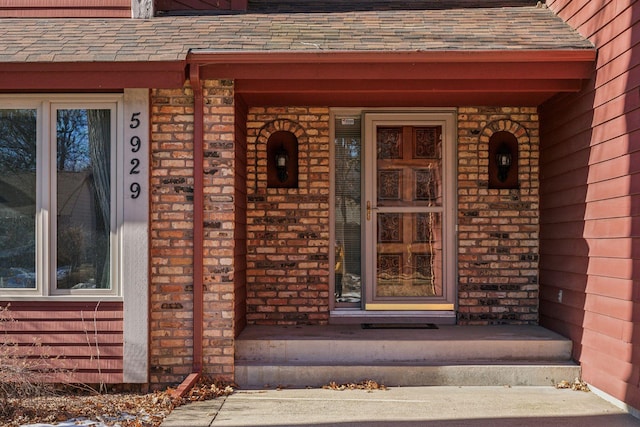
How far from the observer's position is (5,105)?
492 centimetres

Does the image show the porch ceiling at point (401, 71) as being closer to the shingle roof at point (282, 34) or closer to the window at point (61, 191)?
the shingle roof at point (282, 34)

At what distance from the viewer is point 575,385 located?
4805 mm

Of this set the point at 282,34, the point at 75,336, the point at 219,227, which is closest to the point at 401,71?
the point at 282,34

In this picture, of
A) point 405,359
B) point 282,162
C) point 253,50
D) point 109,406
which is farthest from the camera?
point 282,162

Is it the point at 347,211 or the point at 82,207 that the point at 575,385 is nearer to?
the point at 347,211

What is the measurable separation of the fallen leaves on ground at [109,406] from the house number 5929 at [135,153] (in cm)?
161

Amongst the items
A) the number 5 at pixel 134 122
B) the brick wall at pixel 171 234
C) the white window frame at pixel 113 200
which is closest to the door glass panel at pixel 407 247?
the brick wall at pixel 171 234

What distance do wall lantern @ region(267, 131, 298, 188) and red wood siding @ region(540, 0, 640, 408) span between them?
8.17 feet

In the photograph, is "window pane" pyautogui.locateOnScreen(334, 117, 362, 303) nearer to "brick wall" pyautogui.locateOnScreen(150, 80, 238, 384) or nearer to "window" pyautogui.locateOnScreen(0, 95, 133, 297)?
"brick wall" pyautogui.locateOnScreen(150, 80, 238, 384)

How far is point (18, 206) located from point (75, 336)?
1184 millimetres

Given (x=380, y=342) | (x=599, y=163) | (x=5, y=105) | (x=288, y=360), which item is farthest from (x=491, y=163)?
(x=5, y=105)

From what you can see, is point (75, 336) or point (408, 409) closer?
point (408, 409)

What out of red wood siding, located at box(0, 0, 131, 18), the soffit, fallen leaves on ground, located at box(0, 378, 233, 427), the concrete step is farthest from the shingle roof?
fallen leaves on ground, located at box(0, 378, 233, 427)

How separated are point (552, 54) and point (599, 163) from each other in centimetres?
95
